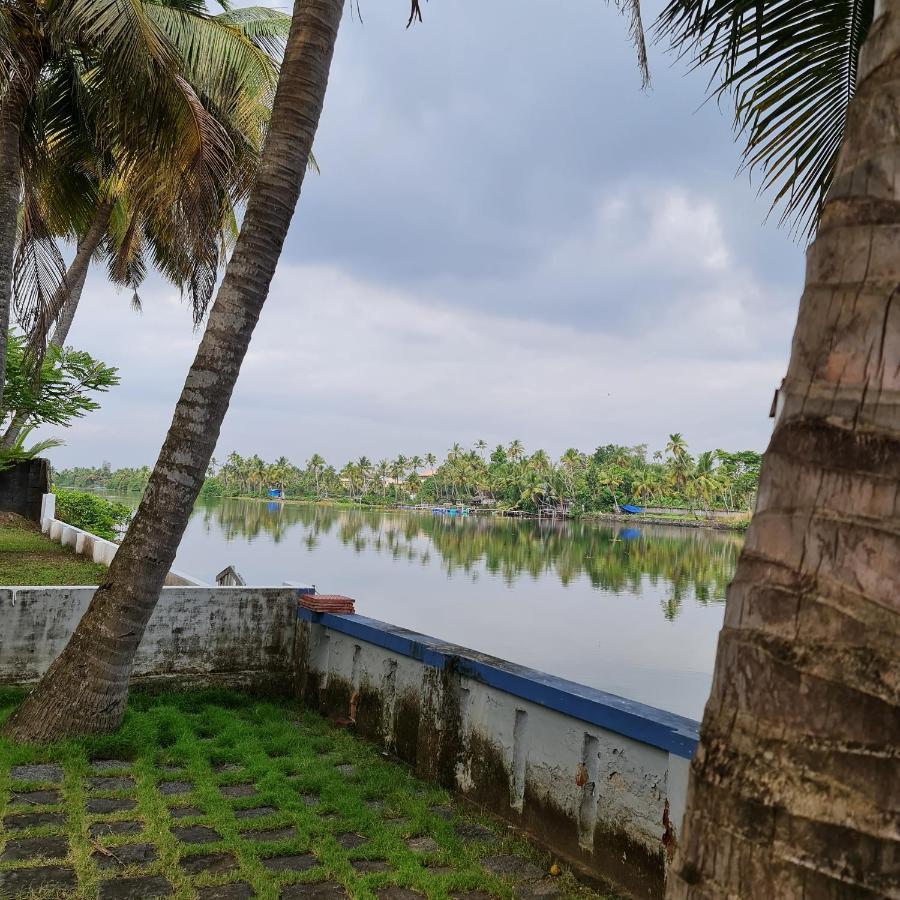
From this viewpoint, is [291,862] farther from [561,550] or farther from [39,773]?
[561,550]

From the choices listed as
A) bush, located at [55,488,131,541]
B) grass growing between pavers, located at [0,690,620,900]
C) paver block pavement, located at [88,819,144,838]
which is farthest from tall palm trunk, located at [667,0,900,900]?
bush, located at [55,488,131,541]

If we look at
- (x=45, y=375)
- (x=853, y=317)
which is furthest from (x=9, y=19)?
(x=45, y=375)

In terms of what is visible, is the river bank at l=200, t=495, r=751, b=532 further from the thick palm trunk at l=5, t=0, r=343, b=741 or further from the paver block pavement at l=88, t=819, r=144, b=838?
the paver block pavement at l=88, t=819, r=144, b=838

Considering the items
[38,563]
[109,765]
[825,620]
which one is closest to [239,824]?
[109,765]

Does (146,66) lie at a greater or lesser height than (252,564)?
greater

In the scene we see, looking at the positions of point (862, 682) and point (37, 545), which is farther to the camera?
point (37, 545)

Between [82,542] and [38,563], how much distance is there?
176cm

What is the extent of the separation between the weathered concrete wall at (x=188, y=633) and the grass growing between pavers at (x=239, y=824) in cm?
82

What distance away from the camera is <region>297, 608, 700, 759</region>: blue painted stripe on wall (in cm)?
351

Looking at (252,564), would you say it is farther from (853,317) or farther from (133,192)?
(853,317)

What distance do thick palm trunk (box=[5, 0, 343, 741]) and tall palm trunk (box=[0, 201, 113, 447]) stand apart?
17.4 ft

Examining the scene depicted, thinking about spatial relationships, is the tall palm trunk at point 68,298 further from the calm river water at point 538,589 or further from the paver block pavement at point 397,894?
the calm river water at point 538,589

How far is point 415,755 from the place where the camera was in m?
5.04

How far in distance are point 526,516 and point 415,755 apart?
336 feet
